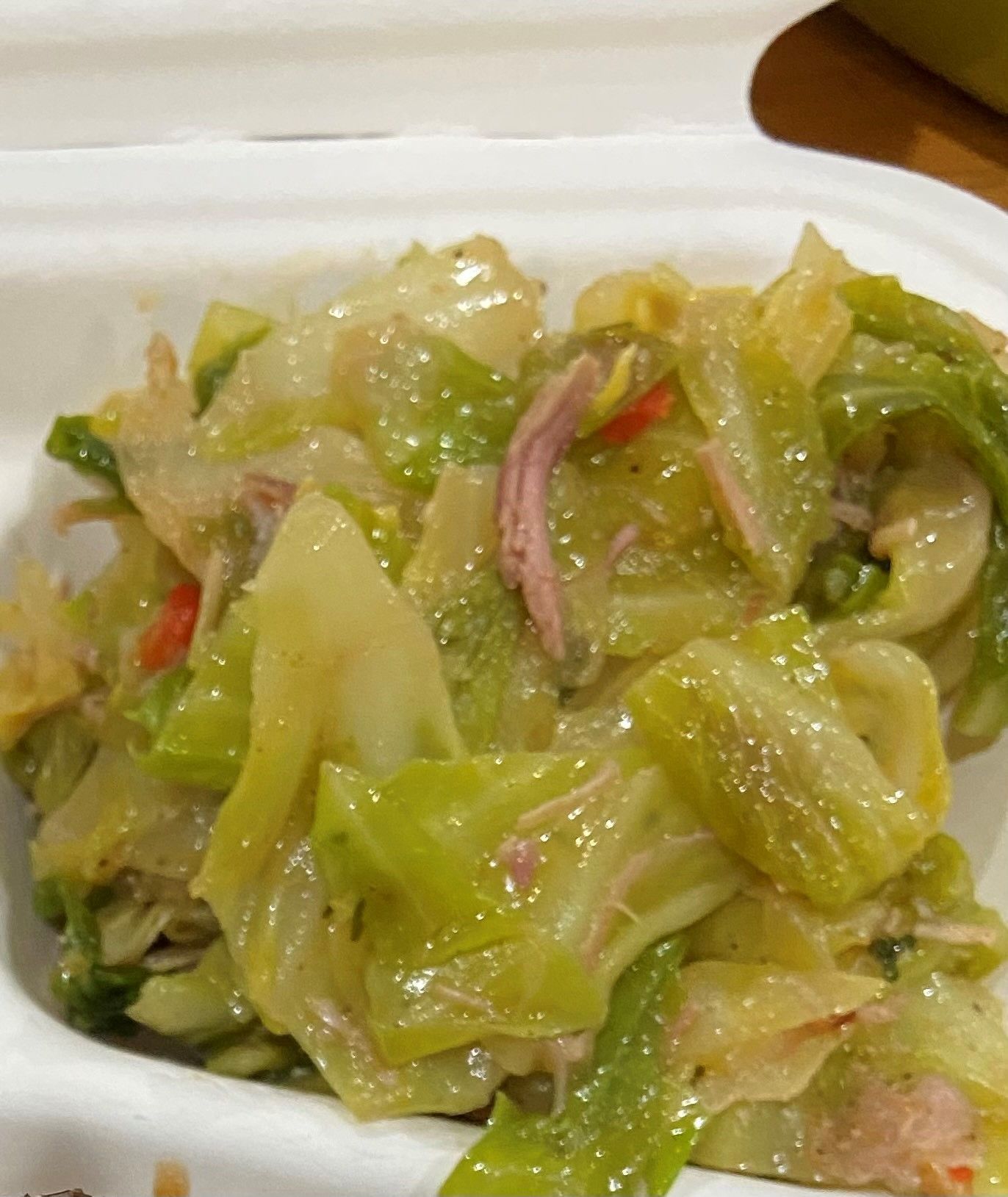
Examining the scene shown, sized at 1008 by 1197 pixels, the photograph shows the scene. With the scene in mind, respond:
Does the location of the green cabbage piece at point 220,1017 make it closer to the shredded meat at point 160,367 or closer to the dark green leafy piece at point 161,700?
the dark green leafy piece at point 161,700

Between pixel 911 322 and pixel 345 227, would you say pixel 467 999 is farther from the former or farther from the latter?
pixel 345 227

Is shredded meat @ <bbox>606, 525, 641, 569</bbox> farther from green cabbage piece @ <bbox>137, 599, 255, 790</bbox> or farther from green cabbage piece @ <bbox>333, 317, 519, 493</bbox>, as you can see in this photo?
green cabbage piece @ <bbox>137, 599, 255, 790</bbox>

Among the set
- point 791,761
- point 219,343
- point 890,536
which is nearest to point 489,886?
point 791,761

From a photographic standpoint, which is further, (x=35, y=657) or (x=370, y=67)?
(x=370, y=67)

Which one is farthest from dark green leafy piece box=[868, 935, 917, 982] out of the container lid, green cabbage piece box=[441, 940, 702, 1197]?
the container lid

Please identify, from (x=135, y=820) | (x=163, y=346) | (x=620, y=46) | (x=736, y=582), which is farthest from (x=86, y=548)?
(x=620, y=46)

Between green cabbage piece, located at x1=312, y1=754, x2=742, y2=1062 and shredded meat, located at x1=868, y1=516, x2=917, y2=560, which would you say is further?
shredded meat, located at x1=868, y1=516, x2=917, y2=560
